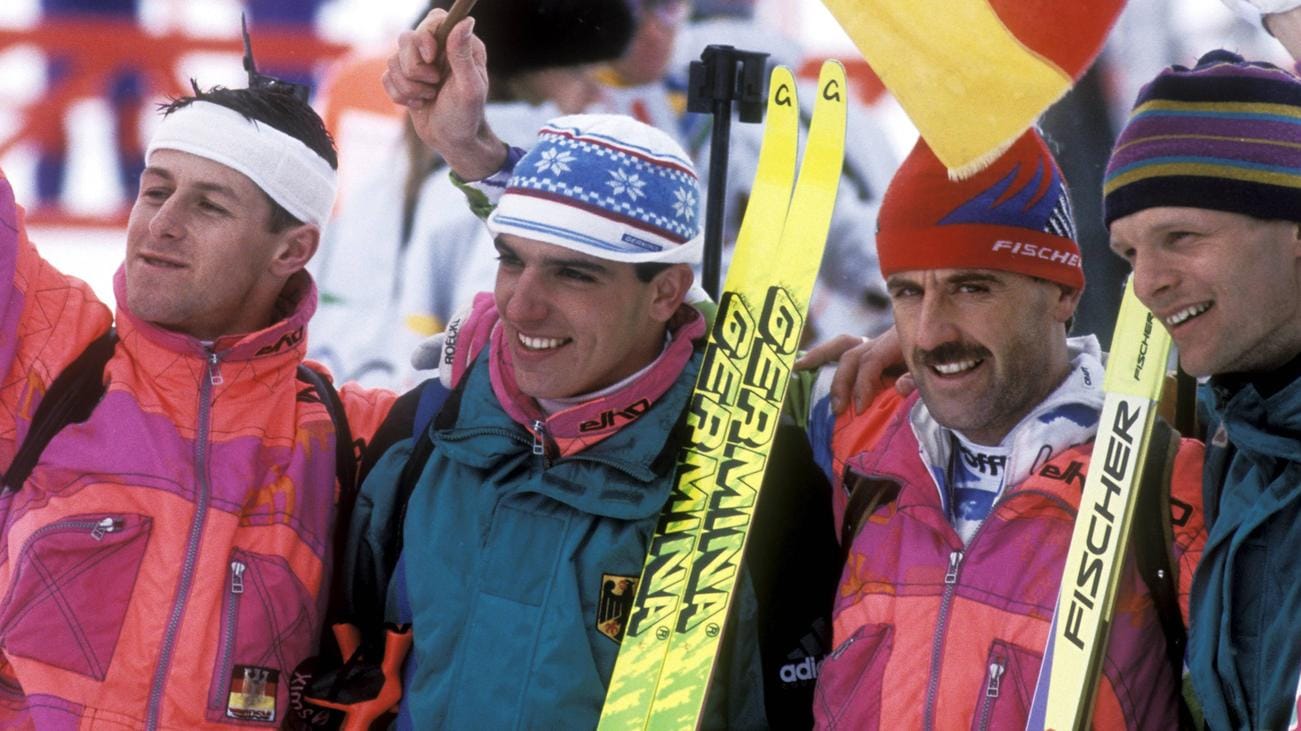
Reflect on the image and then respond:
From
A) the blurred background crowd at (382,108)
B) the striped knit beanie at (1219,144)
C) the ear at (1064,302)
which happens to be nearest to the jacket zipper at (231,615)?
the ear at (1064,302)

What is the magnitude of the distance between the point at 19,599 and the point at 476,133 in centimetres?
111

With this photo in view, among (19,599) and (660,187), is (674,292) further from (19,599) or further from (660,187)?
(19,599)

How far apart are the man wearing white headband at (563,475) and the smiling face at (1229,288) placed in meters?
0.77

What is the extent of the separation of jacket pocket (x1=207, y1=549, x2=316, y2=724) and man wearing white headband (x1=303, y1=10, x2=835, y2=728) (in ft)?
0.52

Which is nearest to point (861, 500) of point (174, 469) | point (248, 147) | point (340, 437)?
point (340, 437)

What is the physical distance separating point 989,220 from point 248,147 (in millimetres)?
1300

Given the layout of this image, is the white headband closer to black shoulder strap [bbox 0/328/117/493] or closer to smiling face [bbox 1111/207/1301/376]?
black shoulder strap [bbox 0/328/117/493]

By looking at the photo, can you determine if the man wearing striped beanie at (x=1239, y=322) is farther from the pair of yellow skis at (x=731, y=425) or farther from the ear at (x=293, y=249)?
the ear at (x=293, y=249)

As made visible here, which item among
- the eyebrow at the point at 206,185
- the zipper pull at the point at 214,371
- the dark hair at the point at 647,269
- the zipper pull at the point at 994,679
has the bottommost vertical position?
the zipper pull at the point at 994,679

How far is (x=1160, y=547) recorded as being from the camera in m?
2.31

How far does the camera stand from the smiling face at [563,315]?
101 inches

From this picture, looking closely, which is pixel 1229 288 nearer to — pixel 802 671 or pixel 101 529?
pixel 802 671

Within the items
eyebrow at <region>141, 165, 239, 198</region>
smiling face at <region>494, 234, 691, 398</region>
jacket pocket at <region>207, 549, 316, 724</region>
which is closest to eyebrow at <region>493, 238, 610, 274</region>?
smiling face at <region>494, 234, 691, 398</region>

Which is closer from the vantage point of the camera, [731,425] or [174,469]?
[174,469]
